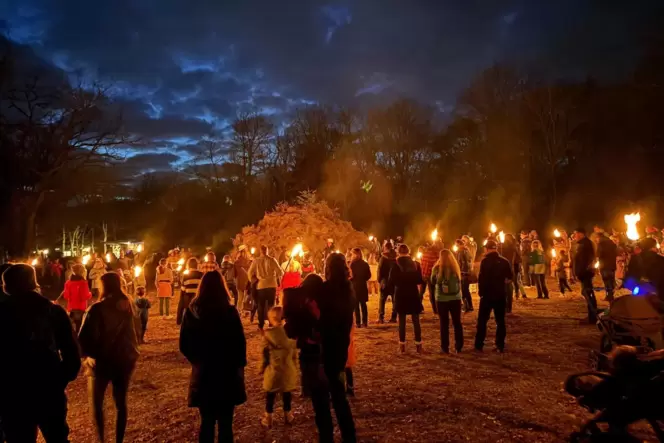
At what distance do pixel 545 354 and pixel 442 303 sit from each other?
6.21 ft

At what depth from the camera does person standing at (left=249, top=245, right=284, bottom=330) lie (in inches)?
417

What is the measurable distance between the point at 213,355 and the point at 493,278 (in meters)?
5.18

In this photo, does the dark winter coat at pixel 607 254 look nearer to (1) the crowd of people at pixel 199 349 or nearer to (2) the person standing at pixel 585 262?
(2) the person standing at pixel 585 262

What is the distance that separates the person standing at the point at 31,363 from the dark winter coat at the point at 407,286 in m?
5.36

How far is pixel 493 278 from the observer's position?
779 cm

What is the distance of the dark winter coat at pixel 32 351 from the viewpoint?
11.6 feet

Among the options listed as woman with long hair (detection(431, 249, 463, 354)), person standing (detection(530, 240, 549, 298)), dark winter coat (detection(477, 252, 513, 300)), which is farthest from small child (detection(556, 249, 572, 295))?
woman with long hair (detection(431, 249, 463, 354))

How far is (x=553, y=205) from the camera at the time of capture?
100 feet

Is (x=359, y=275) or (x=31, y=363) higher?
(x=359, y=275)

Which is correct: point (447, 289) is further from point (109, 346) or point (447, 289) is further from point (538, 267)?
point (538, 267)

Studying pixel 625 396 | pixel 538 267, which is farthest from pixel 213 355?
pixel 538 267

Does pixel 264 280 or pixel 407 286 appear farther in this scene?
pixel 264 280

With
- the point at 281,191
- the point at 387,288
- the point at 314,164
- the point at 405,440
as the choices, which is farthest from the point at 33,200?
the point at 405,440

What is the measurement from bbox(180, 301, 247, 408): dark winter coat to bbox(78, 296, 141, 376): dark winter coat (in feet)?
3.18
